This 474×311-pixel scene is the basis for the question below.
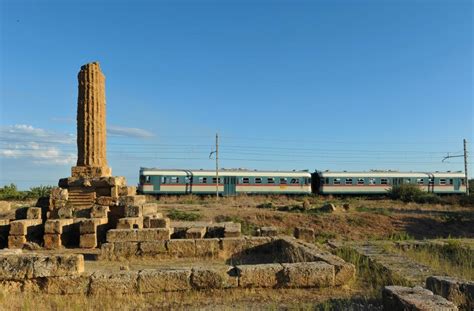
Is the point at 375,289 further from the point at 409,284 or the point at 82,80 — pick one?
the point at 82,80

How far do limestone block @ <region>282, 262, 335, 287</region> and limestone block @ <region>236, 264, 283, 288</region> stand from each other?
0.49ft

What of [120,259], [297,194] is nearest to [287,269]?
[120,259]

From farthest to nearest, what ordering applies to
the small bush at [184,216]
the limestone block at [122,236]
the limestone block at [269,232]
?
the small bush at [184,216], the limestone block at [269,232], the limestone block at [122,236]

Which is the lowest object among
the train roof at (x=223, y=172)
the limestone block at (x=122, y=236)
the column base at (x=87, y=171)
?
the limestone block at (x=122, y=236)

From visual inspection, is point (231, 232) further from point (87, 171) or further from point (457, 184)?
point (457, 184)

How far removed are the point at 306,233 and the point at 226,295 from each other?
635cm

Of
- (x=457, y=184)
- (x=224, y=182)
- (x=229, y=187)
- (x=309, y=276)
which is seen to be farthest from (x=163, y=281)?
(x=457, y=184)

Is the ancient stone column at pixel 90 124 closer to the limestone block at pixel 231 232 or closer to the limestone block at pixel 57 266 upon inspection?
the limestone block at pixel 231 232

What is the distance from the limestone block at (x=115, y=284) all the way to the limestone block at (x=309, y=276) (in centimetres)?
222

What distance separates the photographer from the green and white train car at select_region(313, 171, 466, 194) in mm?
34000

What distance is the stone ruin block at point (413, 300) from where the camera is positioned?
3912 mm

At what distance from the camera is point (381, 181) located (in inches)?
1367

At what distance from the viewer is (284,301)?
5.46 m

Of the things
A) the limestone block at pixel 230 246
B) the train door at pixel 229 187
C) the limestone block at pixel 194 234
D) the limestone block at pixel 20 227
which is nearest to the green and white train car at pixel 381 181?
the train door at pixel 229 187
